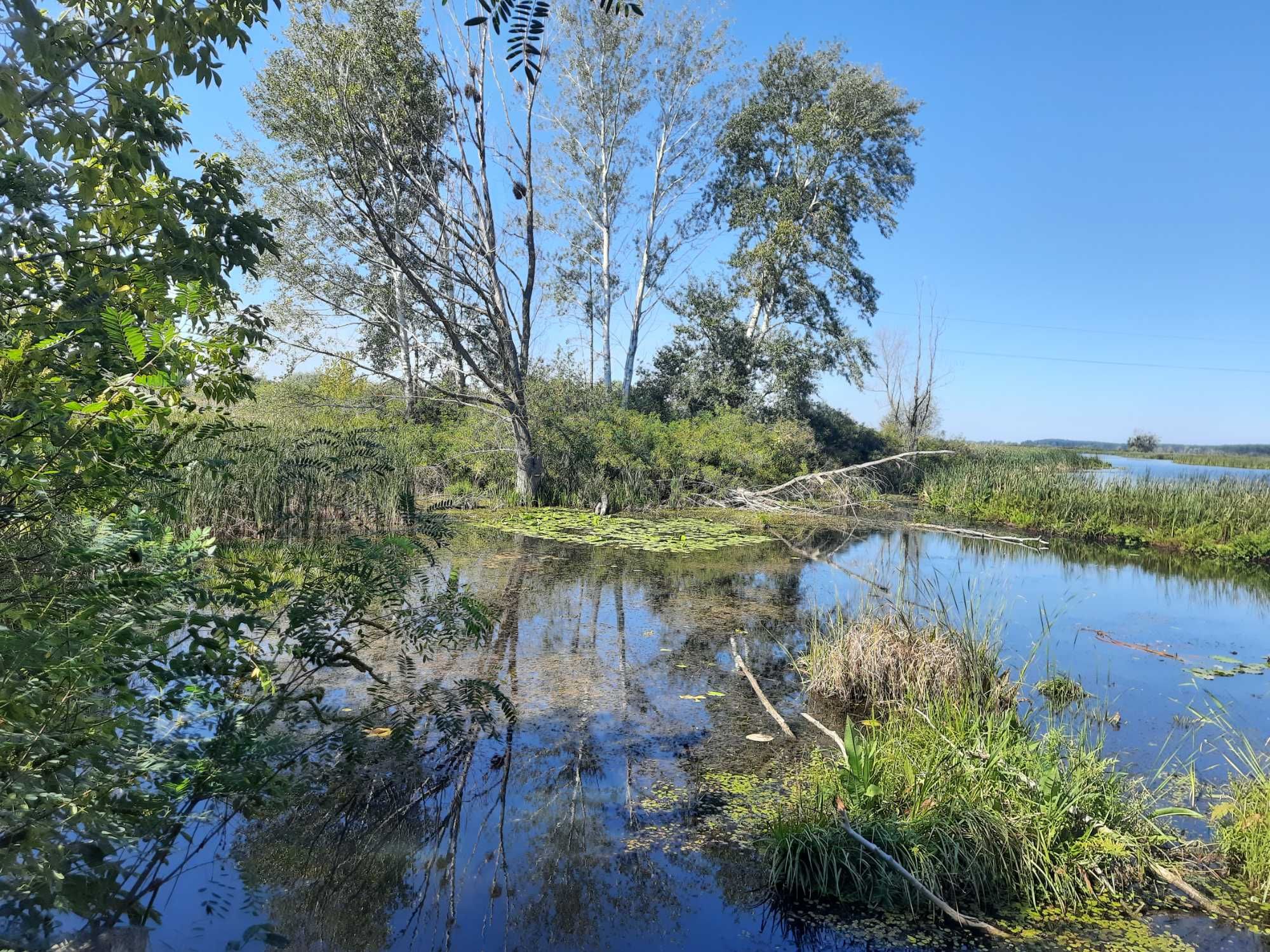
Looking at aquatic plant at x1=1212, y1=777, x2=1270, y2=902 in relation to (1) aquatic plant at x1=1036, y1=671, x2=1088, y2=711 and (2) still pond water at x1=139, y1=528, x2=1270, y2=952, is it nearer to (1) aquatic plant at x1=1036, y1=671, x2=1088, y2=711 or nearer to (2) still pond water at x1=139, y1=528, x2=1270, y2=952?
(2) still pond water at x1=139, y1=528, x2=1270, y2=952

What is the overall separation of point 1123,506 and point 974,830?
1284 centimetres

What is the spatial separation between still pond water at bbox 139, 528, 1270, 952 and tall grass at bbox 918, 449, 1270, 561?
17.8 feet

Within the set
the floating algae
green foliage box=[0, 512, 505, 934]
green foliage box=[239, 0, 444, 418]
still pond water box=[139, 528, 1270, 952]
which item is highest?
green foliage box=[239, 0, 444, 418]

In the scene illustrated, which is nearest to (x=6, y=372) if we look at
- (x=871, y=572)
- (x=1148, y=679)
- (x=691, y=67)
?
(x=1148, y=679)

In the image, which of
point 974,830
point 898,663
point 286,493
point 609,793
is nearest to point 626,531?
point 286,493

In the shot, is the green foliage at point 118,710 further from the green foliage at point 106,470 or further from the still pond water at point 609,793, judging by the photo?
the still pond water at point 609,793

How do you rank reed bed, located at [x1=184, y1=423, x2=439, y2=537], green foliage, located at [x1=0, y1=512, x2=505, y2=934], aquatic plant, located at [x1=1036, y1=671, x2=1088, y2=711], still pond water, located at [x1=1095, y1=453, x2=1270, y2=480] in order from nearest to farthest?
green foliage, located at [x1=0, y1=512, x2=505, y2=934] → aquatic plant, located at [x1=1036, y1=671, x2=1088, y2=711] → reed bed, located at [x1=184, y1=423, x2=439, y2=537] → still pond water, located at [x1=1095, y1=453, x2=1270, y2=480]

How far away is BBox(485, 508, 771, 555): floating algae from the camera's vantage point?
986 cm

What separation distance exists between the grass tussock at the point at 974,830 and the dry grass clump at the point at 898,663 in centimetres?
117

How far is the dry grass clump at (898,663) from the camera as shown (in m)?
4.43

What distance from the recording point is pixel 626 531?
10.8 meters

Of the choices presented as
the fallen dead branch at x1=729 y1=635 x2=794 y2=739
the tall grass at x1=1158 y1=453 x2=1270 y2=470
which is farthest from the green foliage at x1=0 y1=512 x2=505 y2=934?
the tall grass at x1=1158 y1=453 x2=1270 y2=470

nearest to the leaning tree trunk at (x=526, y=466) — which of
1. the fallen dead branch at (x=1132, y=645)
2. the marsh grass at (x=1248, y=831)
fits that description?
the fallen dead branch at (x=1132, y=645)

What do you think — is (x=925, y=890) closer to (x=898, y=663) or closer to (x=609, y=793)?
(x=609, y=793)
